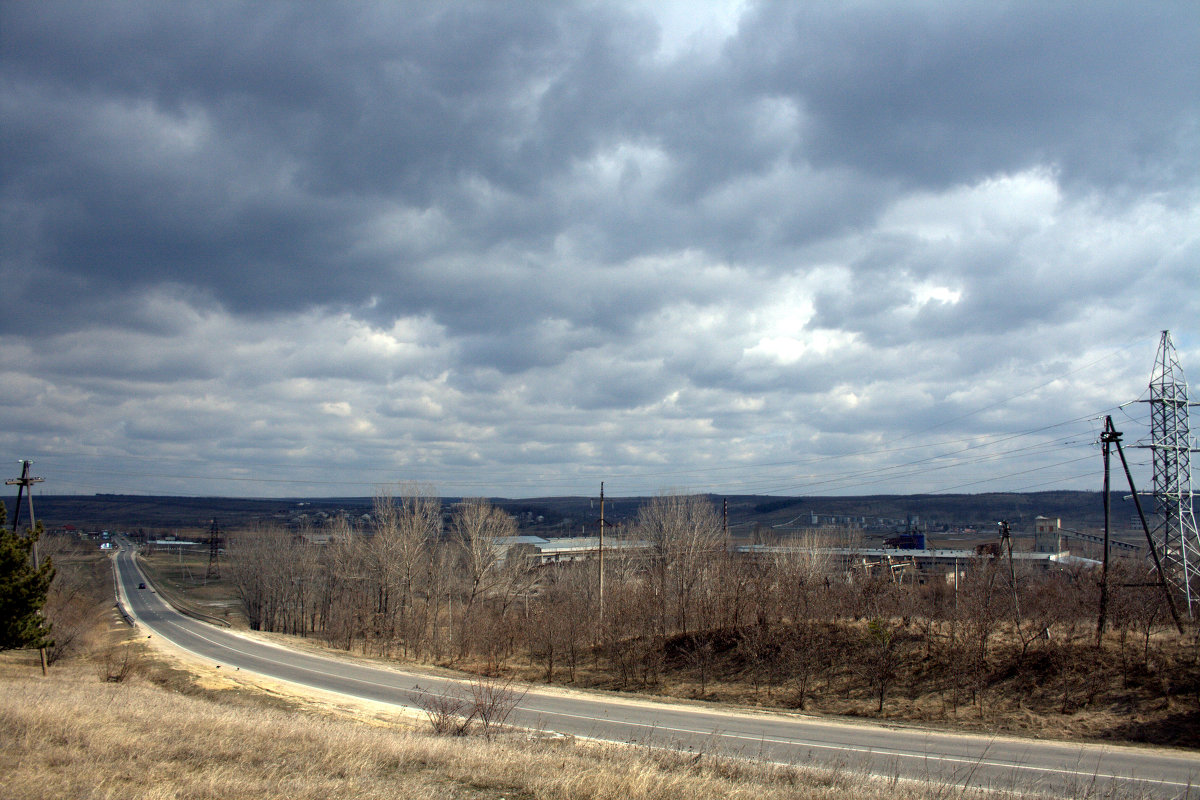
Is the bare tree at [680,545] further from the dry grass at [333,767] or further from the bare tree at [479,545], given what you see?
the dry grass at [333,767]

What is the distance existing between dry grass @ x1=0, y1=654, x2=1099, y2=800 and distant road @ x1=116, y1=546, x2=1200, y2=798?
2.09 m

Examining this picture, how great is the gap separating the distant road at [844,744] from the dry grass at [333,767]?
6.85 ft

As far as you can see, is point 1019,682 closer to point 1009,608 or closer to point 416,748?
point 1009,608

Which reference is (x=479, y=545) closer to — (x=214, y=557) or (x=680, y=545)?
(x=680, y=545)

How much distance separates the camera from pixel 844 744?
17438mm

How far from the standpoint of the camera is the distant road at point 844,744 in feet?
44.9

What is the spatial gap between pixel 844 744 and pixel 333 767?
13.2 metres

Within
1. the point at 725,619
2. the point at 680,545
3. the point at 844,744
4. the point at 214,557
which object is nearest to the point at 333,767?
the point at 844,744

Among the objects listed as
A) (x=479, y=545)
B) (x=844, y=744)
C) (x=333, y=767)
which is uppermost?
(x=333, y=767)

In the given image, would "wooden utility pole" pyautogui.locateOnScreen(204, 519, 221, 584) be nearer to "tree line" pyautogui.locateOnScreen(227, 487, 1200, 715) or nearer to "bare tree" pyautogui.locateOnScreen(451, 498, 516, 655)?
"tree line" pyautogui.locateOnScreen(227, 487, 1200, 715)

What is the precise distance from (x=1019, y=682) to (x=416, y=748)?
20782mm

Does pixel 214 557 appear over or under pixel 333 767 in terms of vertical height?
under

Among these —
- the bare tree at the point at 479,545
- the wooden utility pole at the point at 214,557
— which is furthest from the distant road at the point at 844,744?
the wooden utility pole at the point at 214,557

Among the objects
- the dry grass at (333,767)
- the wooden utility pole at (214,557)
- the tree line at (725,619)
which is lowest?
the wooden utility pole at (214,557)
